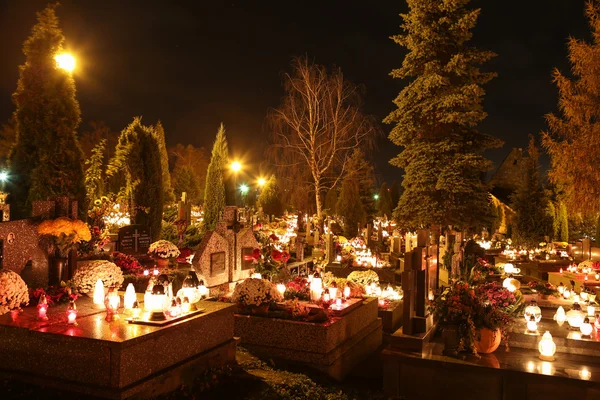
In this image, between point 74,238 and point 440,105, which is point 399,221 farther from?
point 74,238

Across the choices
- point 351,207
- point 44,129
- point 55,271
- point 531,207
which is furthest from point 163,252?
point 531,207

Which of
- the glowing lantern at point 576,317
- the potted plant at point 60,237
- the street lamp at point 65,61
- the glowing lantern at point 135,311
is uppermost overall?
the street lamp at point 65,61

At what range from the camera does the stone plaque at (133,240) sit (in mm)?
15688

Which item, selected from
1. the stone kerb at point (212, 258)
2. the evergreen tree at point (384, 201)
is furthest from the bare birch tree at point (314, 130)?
the evergreen tree at point (384, 201)

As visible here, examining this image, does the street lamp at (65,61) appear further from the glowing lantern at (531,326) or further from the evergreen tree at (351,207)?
the evergreen tree at (351,207)

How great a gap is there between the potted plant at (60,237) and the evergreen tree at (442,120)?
600 inches

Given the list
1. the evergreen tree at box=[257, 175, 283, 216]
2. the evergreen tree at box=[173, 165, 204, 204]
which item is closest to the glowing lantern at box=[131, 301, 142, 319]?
the evergreen tree at box=[257, 175, 283, 216]

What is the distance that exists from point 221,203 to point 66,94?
1222 centimetres

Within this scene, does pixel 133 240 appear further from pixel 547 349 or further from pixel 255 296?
pixel 547 349

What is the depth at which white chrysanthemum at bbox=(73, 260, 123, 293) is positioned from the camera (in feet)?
27.8

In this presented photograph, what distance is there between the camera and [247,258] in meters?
12.4

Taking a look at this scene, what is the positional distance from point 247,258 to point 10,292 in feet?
20.7

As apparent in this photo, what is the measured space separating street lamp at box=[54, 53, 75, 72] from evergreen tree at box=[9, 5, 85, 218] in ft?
0.32

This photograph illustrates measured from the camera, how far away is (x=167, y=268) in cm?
1198
